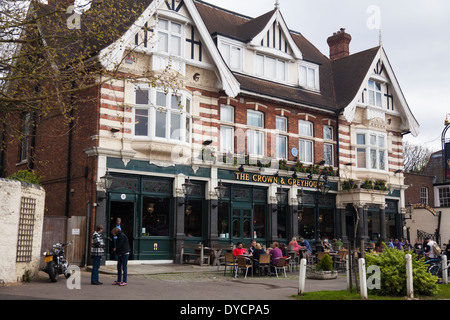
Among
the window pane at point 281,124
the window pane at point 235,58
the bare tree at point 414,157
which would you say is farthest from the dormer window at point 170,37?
the bare tree at point 414,157

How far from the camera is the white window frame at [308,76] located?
29.1 meters

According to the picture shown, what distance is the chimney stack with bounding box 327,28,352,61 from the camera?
3475cm

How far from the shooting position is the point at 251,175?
989 inches

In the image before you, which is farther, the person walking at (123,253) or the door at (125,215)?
the door at (125,215)

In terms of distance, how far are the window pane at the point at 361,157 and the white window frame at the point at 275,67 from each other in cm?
637

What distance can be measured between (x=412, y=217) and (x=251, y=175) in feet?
52.5

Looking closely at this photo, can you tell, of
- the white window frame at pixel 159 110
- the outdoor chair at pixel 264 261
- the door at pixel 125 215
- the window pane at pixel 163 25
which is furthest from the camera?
the window pane at pixel 163 25

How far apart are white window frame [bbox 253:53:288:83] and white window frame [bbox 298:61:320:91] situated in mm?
1218

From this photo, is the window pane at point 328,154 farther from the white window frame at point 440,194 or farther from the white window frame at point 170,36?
the white window frame at point 440,194

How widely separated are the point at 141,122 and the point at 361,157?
14474 millimetres

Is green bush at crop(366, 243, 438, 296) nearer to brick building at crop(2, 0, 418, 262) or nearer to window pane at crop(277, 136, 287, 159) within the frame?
brick building at crop(2, 0, 418, 262)

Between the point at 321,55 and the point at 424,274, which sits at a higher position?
the point at 321,55
